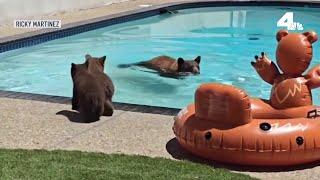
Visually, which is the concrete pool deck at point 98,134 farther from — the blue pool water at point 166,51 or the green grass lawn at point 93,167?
the blue pool water at point 166,51

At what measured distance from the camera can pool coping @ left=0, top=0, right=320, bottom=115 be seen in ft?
24.4

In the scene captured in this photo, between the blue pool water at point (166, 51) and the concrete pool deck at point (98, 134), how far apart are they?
2.73 meters

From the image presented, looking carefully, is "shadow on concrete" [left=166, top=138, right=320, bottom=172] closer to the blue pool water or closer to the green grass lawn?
the green grass lawn

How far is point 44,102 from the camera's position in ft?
24.6

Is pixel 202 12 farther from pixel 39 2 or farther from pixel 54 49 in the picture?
pixel 54 49

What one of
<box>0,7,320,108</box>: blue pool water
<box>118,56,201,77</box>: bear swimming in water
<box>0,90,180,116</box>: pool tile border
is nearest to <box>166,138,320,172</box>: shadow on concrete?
<box>0,90,180,116</box>: pool tile border

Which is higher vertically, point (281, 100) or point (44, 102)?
point (281, 100)

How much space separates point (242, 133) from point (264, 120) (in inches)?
13.7

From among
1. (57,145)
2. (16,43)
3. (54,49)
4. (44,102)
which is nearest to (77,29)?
(54,49)

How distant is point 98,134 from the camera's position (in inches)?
242

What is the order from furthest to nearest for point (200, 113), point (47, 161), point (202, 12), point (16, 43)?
point (202, 12), point (16, 43), point (200, 113), point (47, 161)

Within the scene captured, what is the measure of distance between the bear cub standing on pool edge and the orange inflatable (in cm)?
127

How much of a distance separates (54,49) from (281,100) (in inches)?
349

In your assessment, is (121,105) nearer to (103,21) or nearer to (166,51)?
(166,51)
